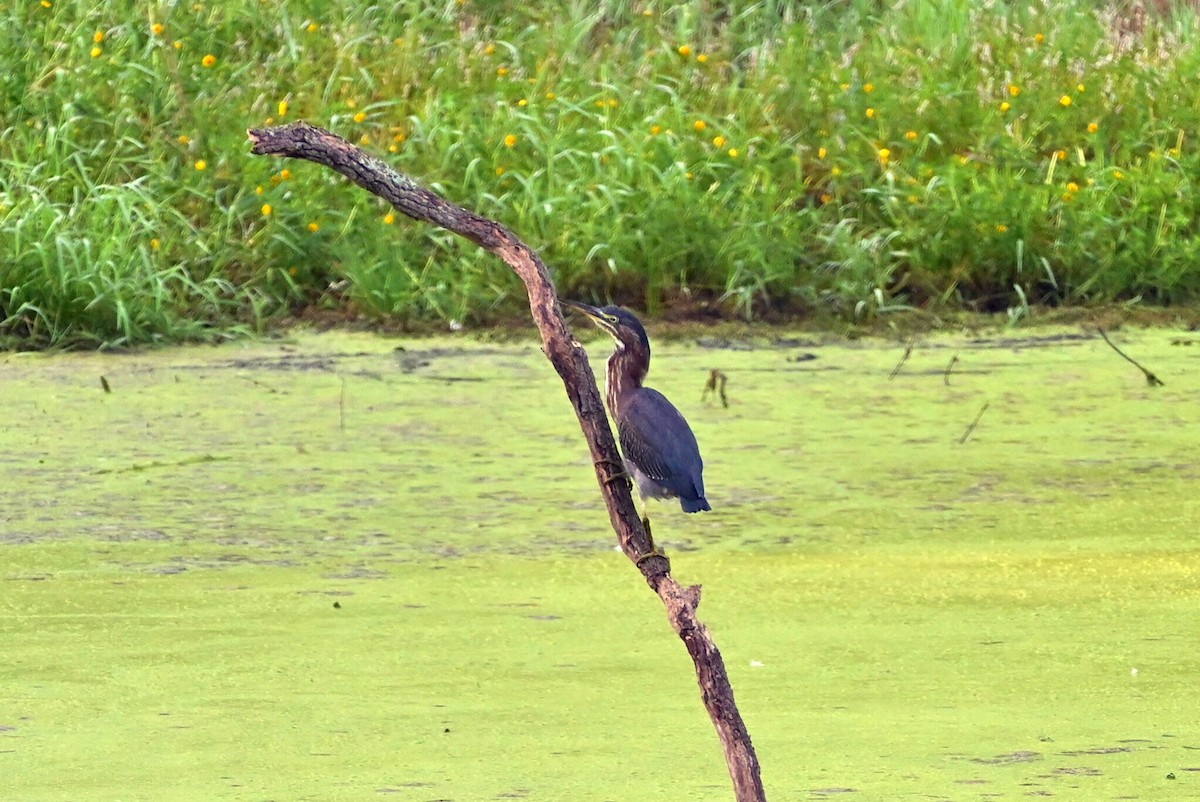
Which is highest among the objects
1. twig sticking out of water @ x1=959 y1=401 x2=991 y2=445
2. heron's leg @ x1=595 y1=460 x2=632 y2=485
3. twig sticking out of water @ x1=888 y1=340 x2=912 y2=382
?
heron's leg @ x1=595 y1=460 x2=632 y2=485

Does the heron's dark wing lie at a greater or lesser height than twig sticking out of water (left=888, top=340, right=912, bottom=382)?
greater

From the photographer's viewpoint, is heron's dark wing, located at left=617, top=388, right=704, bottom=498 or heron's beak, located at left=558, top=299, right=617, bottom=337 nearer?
heron's beak, located at left=558, top=299, right=617, bottom=337

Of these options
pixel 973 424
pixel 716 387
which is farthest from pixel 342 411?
pixel 973 424

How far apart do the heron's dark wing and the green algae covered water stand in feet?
0.94

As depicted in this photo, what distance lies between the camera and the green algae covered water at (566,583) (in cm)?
215

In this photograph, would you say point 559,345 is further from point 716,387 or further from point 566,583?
point 716,387

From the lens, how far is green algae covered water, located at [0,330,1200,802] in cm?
215

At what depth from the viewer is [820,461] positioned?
3.61 metres

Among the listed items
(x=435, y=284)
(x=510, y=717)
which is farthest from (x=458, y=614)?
(x=435, y=284)

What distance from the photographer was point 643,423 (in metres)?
2.02

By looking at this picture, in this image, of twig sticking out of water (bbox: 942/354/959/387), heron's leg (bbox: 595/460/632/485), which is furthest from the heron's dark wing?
twig sticking out of water (bbox: 942/354/959/387)

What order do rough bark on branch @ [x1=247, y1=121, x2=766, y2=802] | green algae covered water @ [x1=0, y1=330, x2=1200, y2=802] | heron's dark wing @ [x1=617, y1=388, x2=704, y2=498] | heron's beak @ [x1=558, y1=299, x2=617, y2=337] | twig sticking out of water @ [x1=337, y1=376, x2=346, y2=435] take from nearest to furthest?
rough bark on branch @ [x1=247, y1=121, x2=766, y2=802]
heron's beak @ [x1=558, y1=299, x2=617, y2=337]
heron's dark wing @ [x1=617, y1=388, x2=704, y2=498]
green algae covered water @ [x1=0, y1=330, x2=1200, y2=802]
twig sticking out of water @ [x1=337, y1=376, x2=346, y2=435]

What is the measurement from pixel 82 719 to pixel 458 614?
0.57m

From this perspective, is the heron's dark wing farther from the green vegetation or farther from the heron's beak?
the green vegetation
